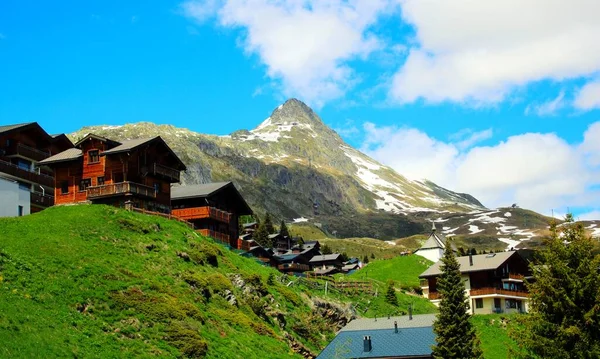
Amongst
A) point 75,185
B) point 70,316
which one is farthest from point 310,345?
point 75,185

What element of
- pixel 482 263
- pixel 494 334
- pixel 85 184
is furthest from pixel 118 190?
pixel 482 263

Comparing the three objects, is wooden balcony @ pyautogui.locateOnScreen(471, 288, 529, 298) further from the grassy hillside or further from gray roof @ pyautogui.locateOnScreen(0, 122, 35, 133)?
gray roof @ pyautogui.locateOnScreen(0, 122, 35, 133)

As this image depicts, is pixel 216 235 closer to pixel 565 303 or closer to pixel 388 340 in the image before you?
pixel 388 340

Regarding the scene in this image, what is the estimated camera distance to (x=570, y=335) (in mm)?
31797

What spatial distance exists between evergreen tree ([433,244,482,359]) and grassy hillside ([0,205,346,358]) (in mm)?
11386

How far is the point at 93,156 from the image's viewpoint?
232 feet

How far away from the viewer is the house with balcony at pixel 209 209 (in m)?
77.9

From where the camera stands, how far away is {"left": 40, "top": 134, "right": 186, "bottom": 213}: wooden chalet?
67438 millimetres

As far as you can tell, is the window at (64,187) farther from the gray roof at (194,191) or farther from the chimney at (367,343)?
the chimney at (367,343)

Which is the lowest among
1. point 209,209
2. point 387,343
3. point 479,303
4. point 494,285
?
point 387,343

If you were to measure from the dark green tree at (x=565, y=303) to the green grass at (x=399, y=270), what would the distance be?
6334 cm

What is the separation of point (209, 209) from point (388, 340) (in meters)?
30.5

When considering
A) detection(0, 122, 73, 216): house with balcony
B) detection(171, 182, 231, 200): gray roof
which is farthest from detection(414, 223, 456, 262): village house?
detection(0, 122, 73, 216): house with balcony

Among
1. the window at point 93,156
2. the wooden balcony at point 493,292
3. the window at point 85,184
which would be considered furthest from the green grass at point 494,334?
the window at point 93,156
